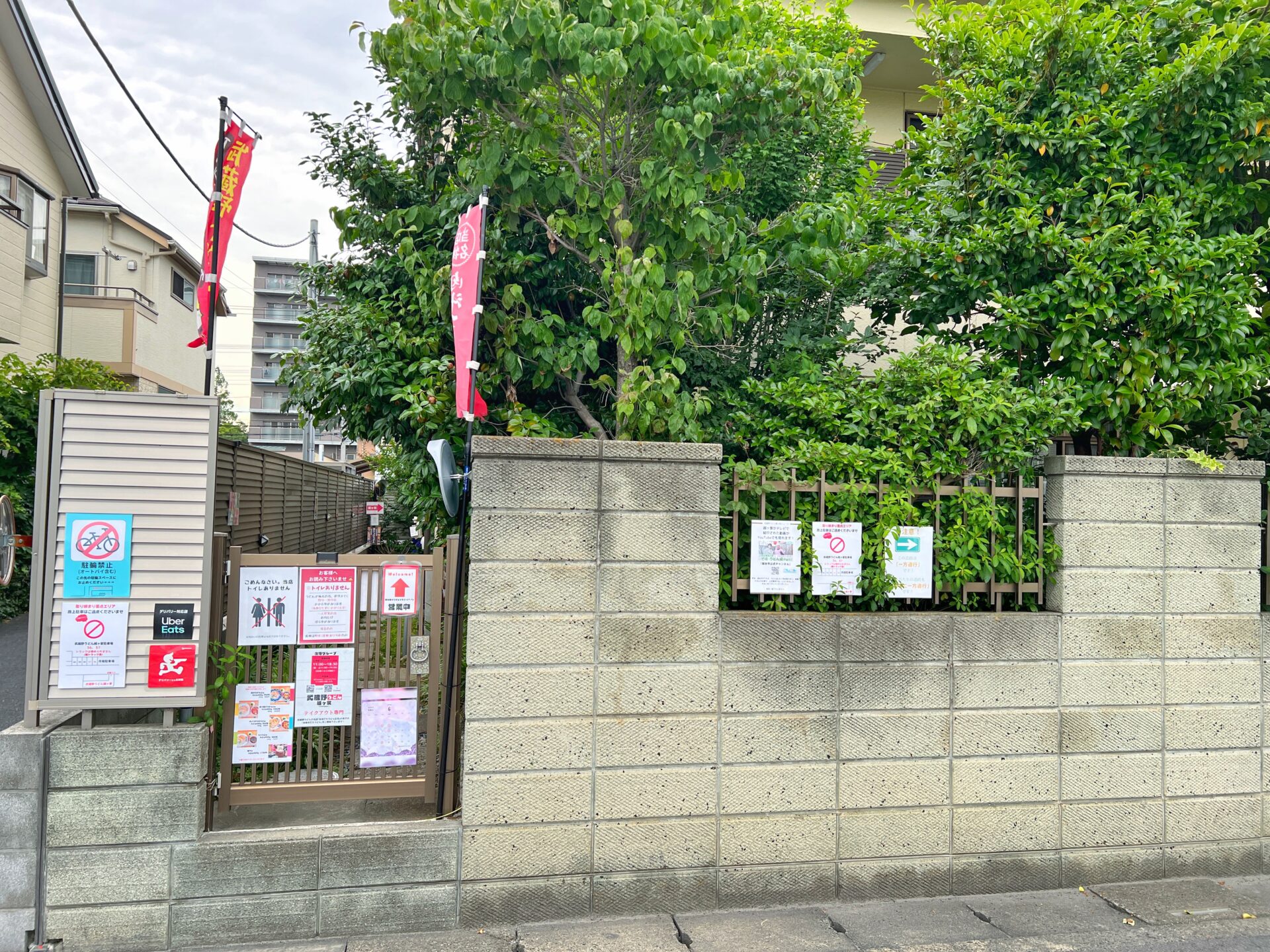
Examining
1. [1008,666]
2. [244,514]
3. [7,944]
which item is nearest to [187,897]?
Result: [7,944]

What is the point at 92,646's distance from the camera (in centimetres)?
418

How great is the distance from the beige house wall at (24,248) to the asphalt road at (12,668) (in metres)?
6.98

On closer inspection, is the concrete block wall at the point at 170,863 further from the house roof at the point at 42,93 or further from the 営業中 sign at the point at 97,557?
the house roof at the point at 42,93

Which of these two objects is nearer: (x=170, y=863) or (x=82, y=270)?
(x=170, y=863)

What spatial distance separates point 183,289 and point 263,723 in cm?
2731

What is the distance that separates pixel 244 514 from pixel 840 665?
7.96m

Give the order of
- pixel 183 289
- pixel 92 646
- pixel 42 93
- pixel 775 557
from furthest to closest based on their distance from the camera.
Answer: pixel 183 289, pixel 42 93, pixel 775 557, pixel 92 646

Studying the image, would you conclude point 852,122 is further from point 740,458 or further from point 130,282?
point 130,282

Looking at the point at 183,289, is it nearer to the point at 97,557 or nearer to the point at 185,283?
the point at 185,283

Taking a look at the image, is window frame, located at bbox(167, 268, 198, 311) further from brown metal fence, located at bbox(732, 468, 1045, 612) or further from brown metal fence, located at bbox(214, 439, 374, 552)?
brown metal fence, located at bbox(732, 468, 1045, 612)

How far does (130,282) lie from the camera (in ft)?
76.5

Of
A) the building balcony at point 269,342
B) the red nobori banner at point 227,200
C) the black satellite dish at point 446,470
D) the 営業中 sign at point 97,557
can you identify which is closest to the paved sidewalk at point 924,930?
the 営業中 sign at point 97,557

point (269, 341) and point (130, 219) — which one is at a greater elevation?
point (269, 341)

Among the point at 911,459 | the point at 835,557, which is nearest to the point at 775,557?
the point at 835,557
